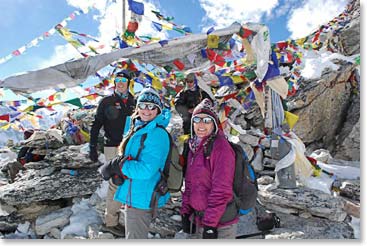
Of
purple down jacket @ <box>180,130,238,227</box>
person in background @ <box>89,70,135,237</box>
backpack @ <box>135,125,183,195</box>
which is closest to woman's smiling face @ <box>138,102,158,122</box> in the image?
backpack @ <box>135,125,183,195</box>

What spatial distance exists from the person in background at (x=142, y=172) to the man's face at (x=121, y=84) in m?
1.84

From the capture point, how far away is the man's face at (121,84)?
460 centimetres

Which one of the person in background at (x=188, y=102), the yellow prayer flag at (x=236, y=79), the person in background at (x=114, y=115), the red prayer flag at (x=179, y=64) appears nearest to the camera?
the person in background at (x=114, y=115)

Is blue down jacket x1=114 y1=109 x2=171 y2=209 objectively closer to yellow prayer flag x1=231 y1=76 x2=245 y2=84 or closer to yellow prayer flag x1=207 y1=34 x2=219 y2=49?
yellow prayer flag x1=207 y1=34 x2=219 y2=49

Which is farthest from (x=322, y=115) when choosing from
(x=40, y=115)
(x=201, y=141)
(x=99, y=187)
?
(x=40, y=115)

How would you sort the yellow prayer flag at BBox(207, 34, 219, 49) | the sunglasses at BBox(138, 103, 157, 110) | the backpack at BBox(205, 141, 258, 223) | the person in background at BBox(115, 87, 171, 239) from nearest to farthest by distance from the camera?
the backpack at BBox(205, 141, 258, 223), the person in background at BBox(115, 87, 171, 239), the sunglasses at BBox(138, 103, 157, 110), the yellow prayer flag at BBox(207, 34, 219, 49)

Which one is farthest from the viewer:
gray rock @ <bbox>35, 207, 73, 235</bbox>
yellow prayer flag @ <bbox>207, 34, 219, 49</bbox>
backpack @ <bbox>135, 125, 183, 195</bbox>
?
gray rock @ <bbox>35, 207, 73, 235</bbox>

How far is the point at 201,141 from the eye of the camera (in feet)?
9.23

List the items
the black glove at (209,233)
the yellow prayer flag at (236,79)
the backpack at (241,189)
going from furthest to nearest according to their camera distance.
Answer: the yellow prayer flag at (236,79) → the backpack at (241,189) → the black glove at (209,233)

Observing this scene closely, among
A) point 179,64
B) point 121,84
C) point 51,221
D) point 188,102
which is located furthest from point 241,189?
point 51,221

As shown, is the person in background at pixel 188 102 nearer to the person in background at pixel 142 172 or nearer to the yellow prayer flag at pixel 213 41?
the yellow prayer flag at pixel 213 41

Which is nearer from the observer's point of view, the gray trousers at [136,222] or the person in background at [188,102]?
the gray trousers at [136,222]

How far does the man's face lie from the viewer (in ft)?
15.1

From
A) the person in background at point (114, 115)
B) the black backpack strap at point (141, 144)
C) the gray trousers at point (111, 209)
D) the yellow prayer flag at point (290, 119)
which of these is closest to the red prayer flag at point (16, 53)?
the person in background at point (114, 115)
